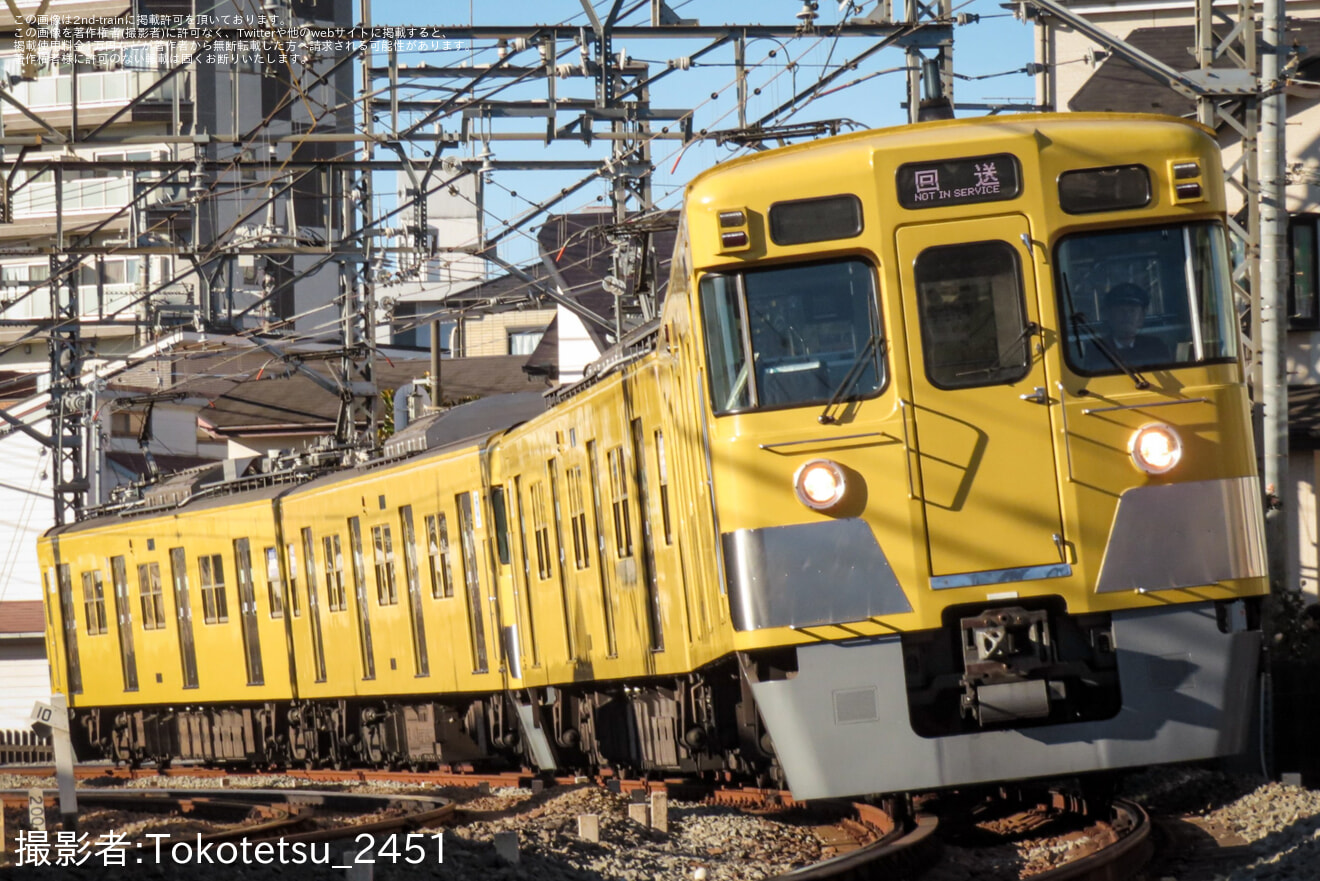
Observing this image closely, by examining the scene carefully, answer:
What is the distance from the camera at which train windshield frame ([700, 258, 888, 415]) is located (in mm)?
7551

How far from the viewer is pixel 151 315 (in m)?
26.2

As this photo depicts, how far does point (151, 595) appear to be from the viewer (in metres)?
20.6

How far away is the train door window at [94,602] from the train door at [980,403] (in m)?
16.2

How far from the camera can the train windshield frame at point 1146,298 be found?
747 cm

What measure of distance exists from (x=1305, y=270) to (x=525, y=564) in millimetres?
10435

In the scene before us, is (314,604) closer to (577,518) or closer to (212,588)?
(212,588)

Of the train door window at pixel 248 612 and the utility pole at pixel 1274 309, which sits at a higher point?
the utility pole at pixel 1274 309

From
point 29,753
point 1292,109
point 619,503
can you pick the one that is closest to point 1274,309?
point 619,503

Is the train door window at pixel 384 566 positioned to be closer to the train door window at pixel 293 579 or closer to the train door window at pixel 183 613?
the train door window at pixel 293 579

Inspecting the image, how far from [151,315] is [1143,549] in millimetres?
20952

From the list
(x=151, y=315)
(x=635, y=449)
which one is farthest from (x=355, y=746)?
(x=151, y=315)

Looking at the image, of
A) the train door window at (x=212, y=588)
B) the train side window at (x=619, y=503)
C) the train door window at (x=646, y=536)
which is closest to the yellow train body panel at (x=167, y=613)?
the train door window at (x=212, y=588)

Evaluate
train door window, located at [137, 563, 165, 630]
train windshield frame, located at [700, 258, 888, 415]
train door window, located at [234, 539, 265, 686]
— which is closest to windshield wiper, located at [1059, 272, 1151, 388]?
train windshield frame, located at [700, 258, 888, 415]

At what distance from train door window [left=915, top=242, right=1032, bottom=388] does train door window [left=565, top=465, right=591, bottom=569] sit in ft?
14.4
